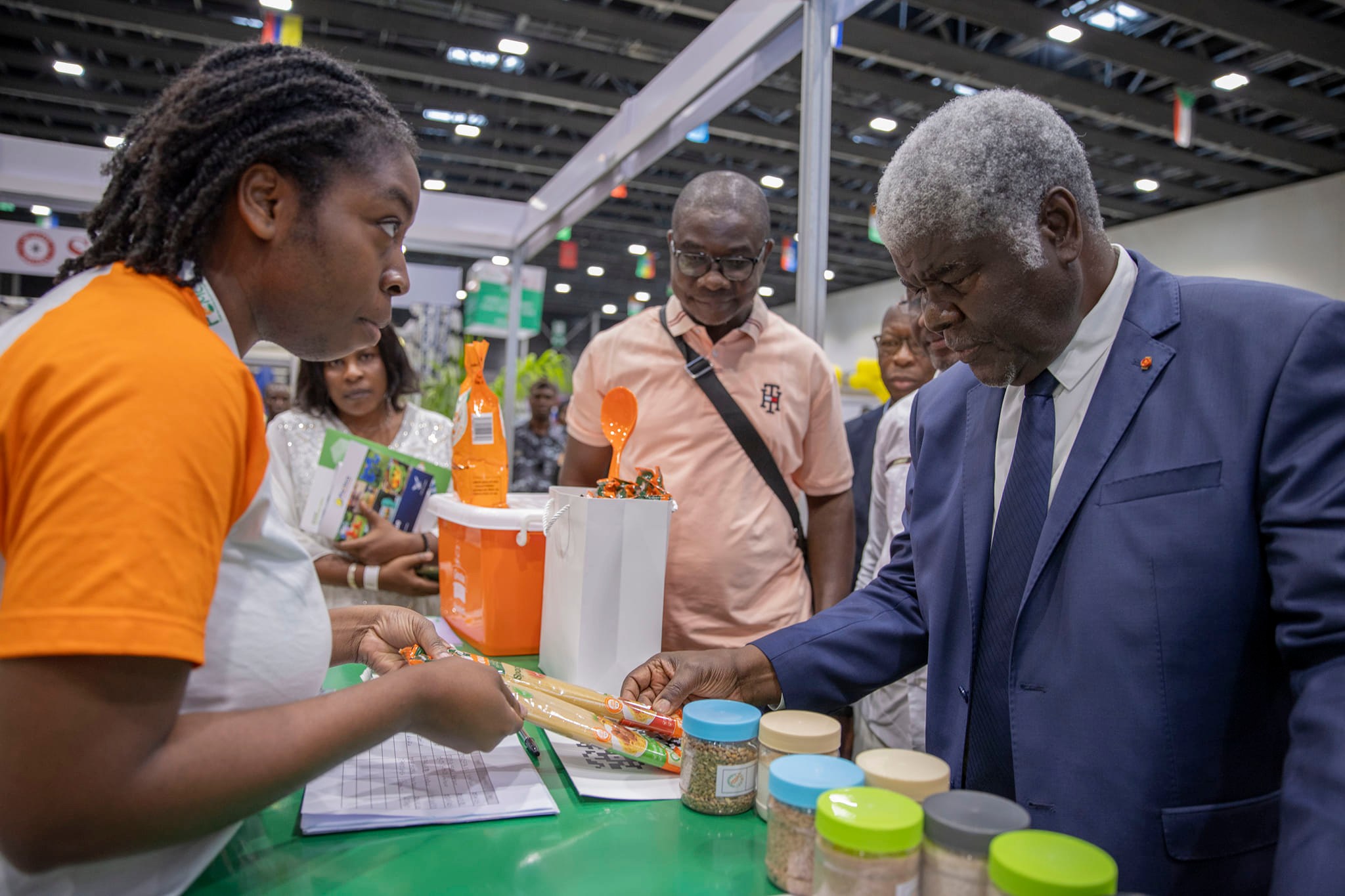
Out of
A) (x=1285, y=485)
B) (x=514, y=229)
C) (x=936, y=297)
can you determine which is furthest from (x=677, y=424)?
(x=514, y=229)

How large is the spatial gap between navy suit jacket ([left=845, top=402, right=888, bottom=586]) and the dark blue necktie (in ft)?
6.34

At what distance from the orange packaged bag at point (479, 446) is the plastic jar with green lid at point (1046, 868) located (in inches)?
53.8

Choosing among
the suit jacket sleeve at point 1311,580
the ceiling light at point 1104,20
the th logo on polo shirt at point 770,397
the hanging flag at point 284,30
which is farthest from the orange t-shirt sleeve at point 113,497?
the ceiling light at point 1104,20

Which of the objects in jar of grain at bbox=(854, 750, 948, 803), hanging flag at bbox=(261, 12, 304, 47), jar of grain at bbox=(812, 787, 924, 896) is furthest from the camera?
hanging flag at bbox=(261, 12, 304, 47)

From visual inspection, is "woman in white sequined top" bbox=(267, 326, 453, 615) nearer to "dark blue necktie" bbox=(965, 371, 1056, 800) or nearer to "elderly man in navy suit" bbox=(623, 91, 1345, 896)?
"elderly man in navy suit" bbox=(623, 91, 1345, 896)

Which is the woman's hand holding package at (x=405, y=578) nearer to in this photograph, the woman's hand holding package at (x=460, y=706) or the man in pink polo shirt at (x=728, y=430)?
the man in pink polo shirt at (x=728, y=430)

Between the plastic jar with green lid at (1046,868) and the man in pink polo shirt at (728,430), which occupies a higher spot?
the man in pink polo shirt at (728,430)

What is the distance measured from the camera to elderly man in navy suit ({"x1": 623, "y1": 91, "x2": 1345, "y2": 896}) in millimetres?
1026

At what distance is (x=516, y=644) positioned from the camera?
1.86m

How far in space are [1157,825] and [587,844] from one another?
27.9 inches

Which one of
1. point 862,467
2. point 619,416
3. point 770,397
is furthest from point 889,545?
point 619,416

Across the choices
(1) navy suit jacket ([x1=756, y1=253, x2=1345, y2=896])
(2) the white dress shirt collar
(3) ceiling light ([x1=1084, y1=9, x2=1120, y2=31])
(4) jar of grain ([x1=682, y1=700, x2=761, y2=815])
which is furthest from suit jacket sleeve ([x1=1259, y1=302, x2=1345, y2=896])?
(3) ceiling light ([x1=1084, y1=9, x2=1120, y2=31])

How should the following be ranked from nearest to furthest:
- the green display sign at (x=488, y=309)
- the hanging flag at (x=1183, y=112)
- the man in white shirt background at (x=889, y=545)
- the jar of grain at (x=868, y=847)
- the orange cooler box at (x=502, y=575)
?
1. the jar of grain at (x=868, y=847)
2. the orange cooler box at (x=502, y=575)
3. the man in white shirt background at (x=889, y=545)
4. the green display sign at (x=488, y=309)
5. the hanging flag at (x=1183, y=112)

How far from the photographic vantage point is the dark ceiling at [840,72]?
6.02 metres
